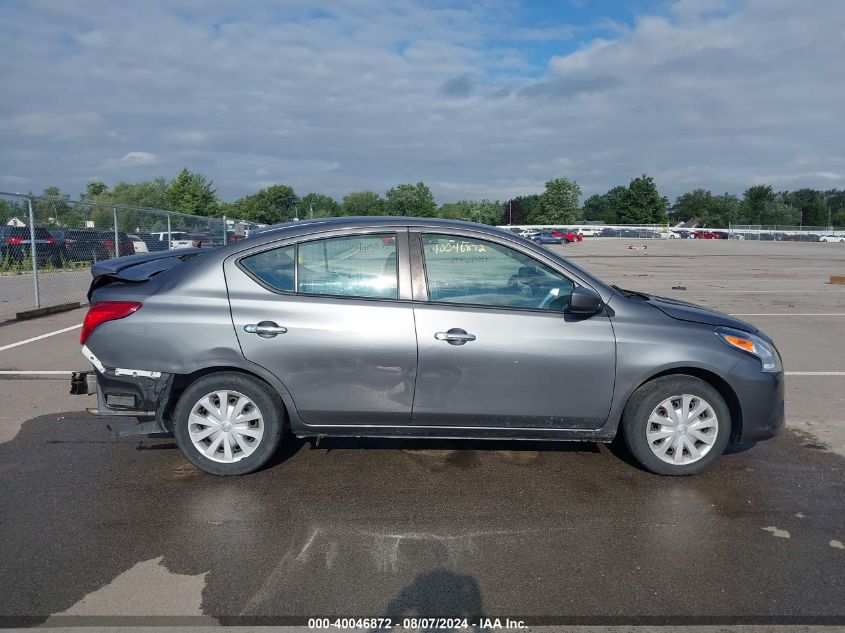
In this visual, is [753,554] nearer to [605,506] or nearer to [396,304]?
[605,506]

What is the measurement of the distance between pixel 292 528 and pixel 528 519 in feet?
4.51

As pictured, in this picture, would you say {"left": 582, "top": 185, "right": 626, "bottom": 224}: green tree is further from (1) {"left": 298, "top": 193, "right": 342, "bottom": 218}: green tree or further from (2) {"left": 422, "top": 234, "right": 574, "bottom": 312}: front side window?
(2) {"left": 422, "top": 234, "right": 574, "bottom": 312}: front side window

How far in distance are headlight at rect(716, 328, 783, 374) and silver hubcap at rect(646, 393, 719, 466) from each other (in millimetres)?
446

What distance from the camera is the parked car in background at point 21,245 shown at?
11992 millimetres

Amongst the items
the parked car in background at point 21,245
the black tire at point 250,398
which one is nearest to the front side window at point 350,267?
the black tire at point 250,398

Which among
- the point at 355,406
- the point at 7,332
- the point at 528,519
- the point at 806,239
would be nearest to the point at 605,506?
the point at 528,519

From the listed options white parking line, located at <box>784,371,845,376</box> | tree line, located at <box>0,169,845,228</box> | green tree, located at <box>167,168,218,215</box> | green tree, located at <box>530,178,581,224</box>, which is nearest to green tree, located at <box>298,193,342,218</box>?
tree line, located at <box>0,169,845,228</box>

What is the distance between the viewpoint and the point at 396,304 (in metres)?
4.49

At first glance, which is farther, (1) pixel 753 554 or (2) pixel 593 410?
(2) pixel 593 410

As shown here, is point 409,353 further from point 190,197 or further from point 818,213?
point 818,213

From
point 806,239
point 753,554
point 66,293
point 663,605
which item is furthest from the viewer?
point 806,239

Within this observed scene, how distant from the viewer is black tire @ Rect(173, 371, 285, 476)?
4.50m

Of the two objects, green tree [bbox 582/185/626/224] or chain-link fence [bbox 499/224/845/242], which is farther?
green tree [bbox 582/185/626/224]

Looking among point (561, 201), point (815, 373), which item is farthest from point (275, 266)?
point (561, 201)
